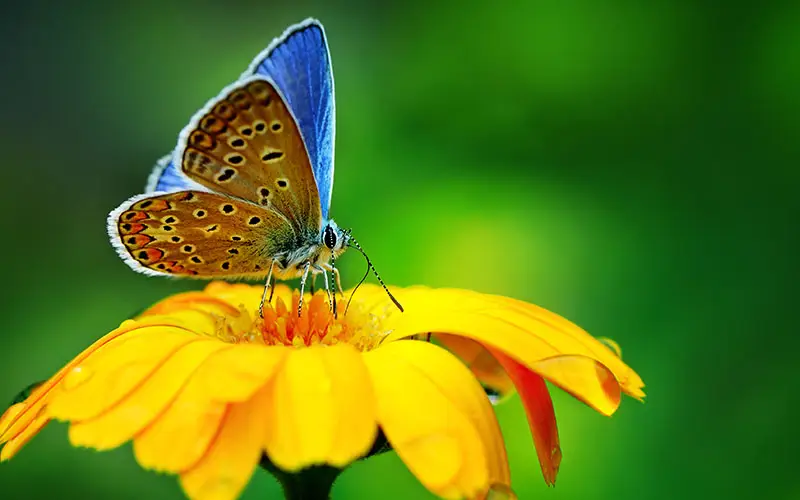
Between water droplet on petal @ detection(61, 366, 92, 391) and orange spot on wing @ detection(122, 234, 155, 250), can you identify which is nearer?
water droplet on petal @ detection(61, 366, 92, 391)

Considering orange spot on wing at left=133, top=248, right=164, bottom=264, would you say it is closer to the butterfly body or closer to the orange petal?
the butterfly body

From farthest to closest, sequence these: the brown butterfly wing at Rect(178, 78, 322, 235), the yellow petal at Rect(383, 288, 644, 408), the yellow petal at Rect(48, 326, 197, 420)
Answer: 1. the brown butterfly wing at Rect(178, 78, 322, 235)
2. the yellow petal at Rect(383, 288, 644, 408)
3. the yellow petal at Rect(48, 326, 197, 420)

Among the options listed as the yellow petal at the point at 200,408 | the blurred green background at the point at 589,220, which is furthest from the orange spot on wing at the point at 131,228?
the blurred green background at the point at 589,220

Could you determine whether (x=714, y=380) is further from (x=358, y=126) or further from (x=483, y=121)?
(x=358, y=126)

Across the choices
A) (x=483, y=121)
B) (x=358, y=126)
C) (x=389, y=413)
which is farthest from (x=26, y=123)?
(x=389, y=413)

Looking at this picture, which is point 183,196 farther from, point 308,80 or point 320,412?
point 320,412

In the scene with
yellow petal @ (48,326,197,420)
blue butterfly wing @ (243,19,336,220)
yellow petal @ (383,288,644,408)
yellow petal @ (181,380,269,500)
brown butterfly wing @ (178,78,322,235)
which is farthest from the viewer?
blue butterfly wing @ (243,19,336,220)

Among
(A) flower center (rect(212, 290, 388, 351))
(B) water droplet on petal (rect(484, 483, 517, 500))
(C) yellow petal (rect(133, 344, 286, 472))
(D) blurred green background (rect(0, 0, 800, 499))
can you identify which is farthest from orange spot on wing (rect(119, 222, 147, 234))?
(B) water droplet on petal (rect(484, 483, 517, 500))
